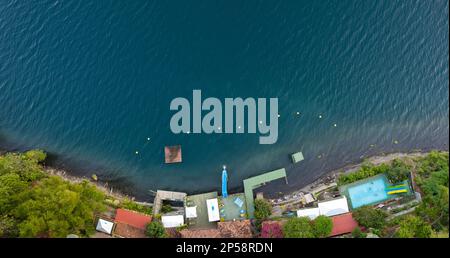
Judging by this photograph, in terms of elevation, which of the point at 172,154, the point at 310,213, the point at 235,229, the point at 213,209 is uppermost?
the point at 172,154

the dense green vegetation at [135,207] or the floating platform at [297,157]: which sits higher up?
the floating platform at [297,157]

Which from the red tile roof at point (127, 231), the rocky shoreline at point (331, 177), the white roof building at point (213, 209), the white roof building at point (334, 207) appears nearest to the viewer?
the red tile roof at point (127, 231)

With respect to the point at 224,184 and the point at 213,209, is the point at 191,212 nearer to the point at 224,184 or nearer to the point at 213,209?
Answer: the point at 213,209

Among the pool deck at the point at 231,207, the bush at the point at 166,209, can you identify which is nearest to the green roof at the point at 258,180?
the pool deck at the point at 231,207

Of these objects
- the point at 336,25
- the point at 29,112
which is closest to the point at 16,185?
the point at 29,112

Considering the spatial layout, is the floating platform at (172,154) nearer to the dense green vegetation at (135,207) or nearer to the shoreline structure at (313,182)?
the shoreline structure at (313,182)

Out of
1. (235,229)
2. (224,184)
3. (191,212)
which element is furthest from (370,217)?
(191,212)
